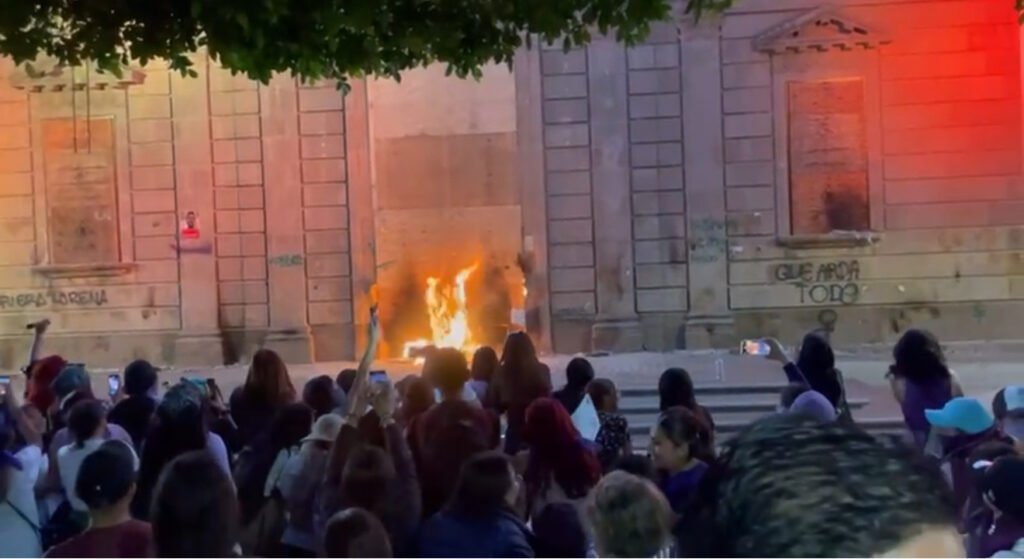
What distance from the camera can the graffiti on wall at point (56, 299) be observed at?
18.2m

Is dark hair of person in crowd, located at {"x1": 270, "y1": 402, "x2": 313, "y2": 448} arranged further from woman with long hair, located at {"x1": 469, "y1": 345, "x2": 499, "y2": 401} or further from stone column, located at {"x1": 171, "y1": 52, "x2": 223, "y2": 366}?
stone column, located at {"x1": 171, "y1": 52, "x2": 223, "y2": 366}

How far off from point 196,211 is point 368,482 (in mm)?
13880

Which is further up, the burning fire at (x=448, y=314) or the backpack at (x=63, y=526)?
the burning fire at (x=448, y=314)

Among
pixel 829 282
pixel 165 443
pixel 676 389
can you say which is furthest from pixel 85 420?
pixel 829 282

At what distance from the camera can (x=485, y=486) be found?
15.7 feet

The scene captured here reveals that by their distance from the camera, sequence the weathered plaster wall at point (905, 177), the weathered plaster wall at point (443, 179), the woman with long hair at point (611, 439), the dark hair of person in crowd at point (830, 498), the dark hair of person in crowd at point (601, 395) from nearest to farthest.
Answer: the dark hair of person in crowd at point (830, 498), the woman with long hair at point (611, 439), the dark hair of person in crowd at point (601, 395), the weathered plaster wall at point (905, 177), the weathered plaster wall at point (443, 179)

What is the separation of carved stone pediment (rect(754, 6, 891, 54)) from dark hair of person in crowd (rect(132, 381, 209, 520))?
1298 cm

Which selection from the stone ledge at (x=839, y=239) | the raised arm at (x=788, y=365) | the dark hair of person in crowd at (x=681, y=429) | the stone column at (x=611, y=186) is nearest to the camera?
the dark hair of person in crowd at (x=681, y=429)

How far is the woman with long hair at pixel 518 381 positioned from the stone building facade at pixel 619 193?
32.2ft

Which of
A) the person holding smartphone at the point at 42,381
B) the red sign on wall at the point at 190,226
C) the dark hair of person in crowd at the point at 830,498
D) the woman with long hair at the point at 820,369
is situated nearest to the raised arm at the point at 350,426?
the woman with long hair at the point at 820,369

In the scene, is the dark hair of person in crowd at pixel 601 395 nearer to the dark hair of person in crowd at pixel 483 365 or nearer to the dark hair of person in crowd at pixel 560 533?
the dark hair of person in crowd at pixel 483 365

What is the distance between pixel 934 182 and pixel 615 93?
4486 mm

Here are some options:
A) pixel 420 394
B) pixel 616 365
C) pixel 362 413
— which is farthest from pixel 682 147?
pixel 362 413

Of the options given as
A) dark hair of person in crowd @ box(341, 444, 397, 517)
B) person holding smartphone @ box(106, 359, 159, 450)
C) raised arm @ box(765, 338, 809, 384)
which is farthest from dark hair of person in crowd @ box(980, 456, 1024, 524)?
person holding smartphone @ box(106, 359, 159, 450)
